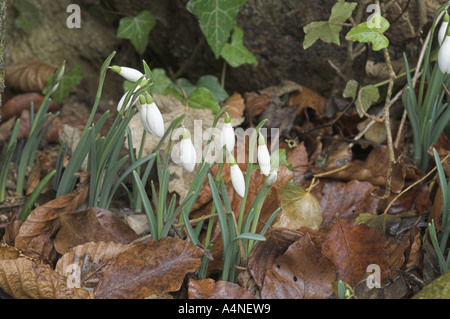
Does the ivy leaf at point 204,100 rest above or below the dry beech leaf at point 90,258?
above

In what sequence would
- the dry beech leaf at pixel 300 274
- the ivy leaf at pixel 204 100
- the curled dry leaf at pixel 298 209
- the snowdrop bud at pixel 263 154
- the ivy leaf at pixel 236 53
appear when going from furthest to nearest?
the ivy leaf at pixel 236 53 < the ivy leaf at pixel 204 100 < the curled dry leaf at pixel 298 209 < the dry beech leaf at pixel 300 274 < the snowdrop bud at pixel 263 154

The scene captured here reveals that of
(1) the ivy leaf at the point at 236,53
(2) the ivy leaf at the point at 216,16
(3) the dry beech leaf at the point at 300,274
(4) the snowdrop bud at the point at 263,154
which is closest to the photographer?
(4) the snowdrop bud at the point at 263,154

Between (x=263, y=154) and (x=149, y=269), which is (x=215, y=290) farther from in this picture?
(x=263, y=154)

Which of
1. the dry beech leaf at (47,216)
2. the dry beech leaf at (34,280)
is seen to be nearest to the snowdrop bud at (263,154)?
the dry beech leaf at (34,280)

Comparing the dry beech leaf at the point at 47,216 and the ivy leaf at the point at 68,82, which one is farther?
the ivy leaf at the point at 68,82

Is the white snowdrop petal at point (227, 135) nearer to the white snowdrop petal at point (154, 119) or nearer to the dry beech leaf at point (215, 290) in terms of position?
the white snowdrop petal at point (154, 119)

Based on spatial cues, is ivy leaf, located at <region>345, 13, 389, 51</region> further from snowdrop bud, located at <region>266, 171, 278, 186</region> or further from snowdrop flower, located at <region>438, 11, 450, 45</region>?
snowdrop bud, located at <region>266, 171, 278, 186</region>

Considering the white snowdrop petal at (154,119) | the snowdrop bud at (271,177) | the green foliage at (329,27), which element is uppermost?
the green foliage at (329,27)
